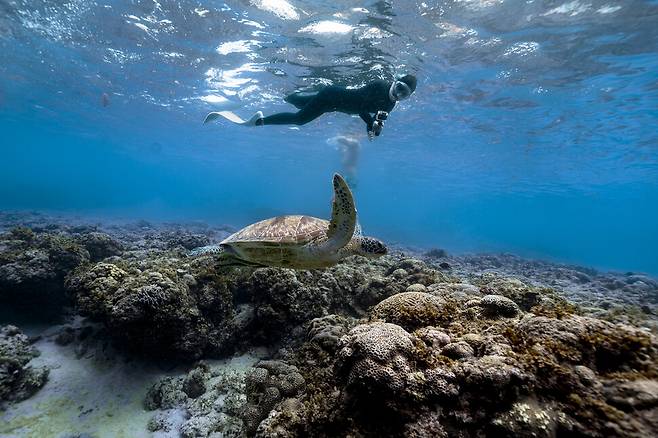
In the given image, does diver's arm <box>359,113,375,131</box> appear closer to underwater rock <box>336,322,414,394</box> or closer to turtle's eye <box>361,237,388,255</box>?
turtle's eye <box>361,237,388,255</box>

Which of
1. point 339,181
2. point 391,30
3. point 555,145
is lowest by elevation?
point 339,181

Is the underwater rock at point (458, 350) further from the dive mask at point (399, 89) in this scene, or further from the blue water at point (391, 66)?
the blue water at point (391, 66)

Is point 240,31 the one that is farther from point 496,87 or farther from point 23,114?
point 23,114

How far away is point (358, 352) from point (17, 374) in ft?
19.6

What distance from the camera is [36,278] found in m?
7.08

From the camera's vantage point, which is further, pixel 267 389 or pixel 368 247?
pixel 368 247

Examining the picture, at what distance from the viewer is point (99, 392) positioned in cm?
Result: 515

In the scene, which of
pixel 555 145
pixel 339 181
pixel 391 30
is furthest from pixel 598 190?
pixel 339 181

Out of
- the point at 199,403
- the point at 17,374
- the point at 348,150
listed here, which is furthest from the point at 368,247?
the point at 348,150

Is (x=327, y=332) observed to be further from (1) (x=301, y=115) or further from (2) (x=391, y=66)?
(2) (x=391, y=66)

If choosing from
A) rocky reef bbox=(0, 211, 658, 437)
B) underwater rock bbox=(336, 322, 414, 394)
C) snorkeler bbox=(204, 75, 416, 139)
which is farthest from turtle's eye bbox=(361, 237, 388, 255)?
snorkeler bbox=(204, 75, 416, 139)

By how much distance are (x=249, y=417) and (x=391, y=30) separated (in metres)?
14.3

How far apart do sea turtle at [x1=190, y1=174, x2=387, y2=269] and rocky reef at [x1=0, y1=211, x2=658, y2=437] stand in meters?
0.90

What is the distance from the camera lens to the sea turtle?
4891 millimetres
